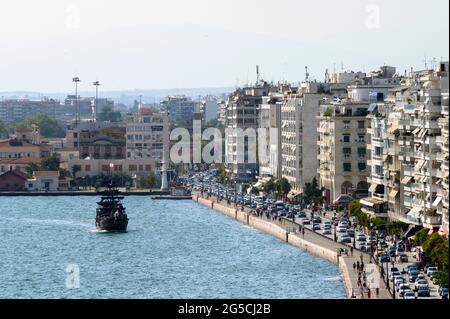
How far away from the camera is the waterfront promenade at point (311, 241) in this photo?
75.2 feet

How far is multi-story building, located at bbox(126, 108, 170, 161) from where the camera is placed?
237ft

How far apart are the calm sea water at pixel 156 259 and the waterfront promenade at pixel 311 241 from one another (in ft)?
0.78

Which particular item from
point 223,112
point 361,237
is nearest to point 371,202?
point 361,237

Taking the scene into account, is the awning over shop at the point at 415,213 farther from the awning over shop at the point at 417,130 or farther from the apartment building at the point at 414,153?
the awning over shop at the point at 417,130

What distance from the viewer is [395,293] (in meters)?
21.1

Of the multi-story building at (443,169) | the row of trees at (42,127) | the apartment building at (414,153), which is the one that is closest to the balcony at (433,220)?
the apartment building at (414,153)

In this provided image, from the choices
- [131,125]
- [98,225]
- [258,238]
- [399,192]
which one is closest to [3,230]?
[98,225]

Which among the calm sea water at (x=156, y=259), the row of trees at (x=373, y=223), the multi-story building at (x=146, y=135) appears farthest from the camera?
the multi-story building at (x=146, y=135)

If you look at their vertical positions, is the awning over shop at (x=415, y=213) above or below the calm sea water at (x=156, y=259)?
above

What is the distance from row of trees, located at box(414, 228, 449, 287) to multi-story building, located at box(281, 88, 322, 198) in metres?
21.5

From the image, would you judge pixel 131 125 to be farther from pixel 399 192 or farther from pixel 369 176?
pixel 399 192

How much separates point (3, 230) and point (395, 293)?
2738 cm

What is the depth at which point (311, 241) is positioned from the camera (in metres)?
34.0

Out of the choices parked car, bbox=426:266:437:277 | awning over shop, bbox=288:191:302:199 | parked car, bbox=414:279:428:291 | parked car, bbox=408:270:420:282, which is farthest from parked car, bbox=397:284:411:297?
awning over shop, bbox=288:191:302:199
